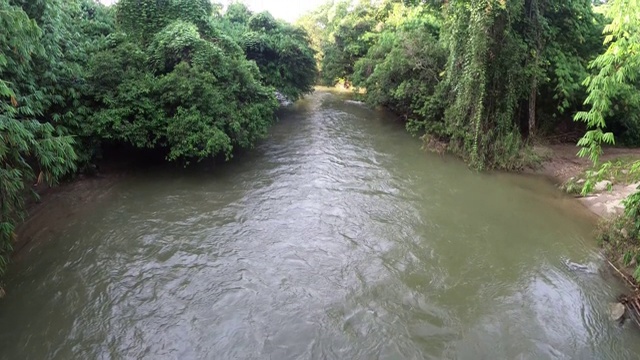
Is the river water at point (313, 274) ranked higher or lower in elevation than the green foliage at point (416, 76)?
lower

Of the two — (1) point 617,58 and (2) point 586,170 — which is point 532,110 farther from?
(1) point 617,58

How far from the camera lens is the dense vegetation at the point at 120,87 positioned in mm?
6379

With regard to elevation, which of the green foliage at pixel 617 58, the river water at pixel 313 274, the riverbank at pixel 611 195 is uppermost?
the green foliage at pixel 617 58

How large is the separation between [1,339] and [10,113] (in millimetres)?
3108

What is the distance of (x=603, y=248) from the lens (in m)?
7.68

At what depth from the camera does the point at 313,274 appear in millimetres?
7031

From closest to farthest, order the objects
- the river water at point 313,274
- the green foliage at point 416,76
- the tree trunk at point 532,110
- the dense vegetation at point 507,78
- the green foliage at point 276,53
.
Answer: the river water at point 313,274
the dense vegetation at point 507,78
the tree trunk at point 532,110
the green foliage at point 416,76
the green foliage at point 276,53

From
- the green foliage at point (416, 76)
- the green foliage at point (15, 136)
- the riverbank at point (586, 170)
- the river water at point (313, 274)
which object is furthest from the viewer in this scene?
the green foliage at point (416, 76)

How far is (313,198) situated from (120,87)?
18.8 ft

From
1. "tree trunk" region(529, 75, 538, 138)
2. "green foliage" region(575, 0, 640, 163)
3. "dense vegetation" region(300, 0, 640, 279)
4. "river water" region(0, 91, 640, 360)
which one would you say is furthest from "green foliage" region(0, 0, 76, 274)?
"tree trunk" region(529, 75, 538, 138)

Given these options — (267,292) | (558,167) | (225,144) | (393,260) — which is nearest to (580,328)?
(393,260)

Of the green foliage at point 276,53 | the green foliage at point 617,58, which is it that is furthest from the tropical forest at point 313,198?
the green foliage at point 276,53

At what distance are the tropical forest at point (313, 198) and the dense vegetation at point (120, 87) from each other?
2.2 inches

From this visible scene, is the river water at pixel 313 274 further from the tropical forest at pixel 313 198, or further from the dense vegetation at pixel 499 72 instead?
the dense vegetation at pixel 499 72
